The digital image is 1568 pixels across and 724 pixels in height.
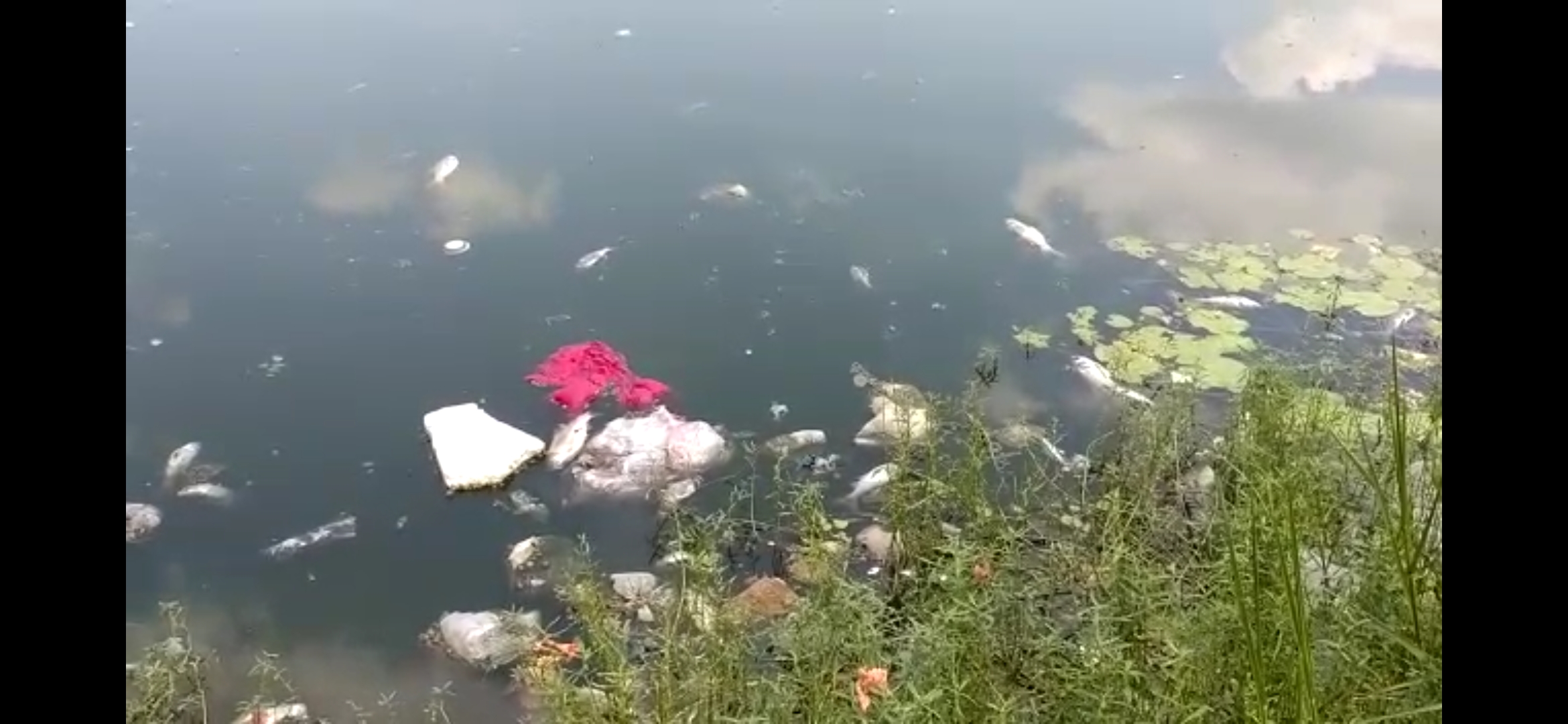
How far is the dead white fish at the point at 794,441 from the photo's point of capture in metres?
2.60

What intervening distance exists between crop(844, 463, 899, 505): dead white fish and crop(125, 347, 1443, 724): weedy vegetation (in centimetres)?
8

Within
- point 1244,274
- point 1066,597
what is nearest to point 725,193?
point 1244,274

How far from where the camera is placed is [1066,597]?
1953mm

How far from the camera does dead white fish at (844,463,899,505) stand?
8.03 ft

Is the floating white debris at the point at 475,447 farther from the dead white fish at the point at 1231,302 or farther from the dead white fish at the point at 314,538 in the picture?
the dead white fish at the point at 1231,302

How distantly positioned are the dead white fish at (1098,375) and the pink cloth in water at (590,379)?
2.95 feet

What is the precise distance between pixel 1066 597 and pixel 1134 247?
4.82ft

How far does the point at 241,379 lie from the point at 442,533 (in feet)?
2.27

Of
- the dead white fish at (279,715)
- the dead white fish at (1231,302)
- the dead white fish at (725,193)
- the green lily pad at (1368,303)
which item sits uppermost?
the dead white fish at (725,193)

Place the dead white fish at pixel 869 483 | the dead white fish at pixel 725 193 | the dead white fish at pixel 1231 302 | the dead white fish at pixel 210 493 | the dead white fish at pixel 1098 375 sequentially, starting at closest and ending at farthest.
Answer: the dead white fish at pixel 869 483 → the dead white fish at pixel 210 493 → the dead white fish at pixel 1098 375 → the dead white fish at pixel 1231 302 → the dead white fish at pixel 725 193

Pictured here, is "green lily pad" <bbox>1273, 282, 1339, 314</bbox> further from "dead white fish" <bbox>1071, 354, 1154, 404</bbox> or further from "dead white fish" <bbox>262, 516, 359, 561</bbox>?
"dead white fish" <bbox>262, 516, 359, 561</bbox>

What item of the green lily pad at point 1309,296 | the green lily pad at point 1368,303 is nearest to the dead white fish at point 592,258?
the green lily pad at point 1309,296

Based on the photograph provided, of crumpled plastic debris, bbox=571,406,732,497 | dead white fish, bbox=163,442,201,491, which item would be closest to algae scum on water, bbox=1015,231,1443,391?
crumpled plastic debris, bbox=571,406,732,497
